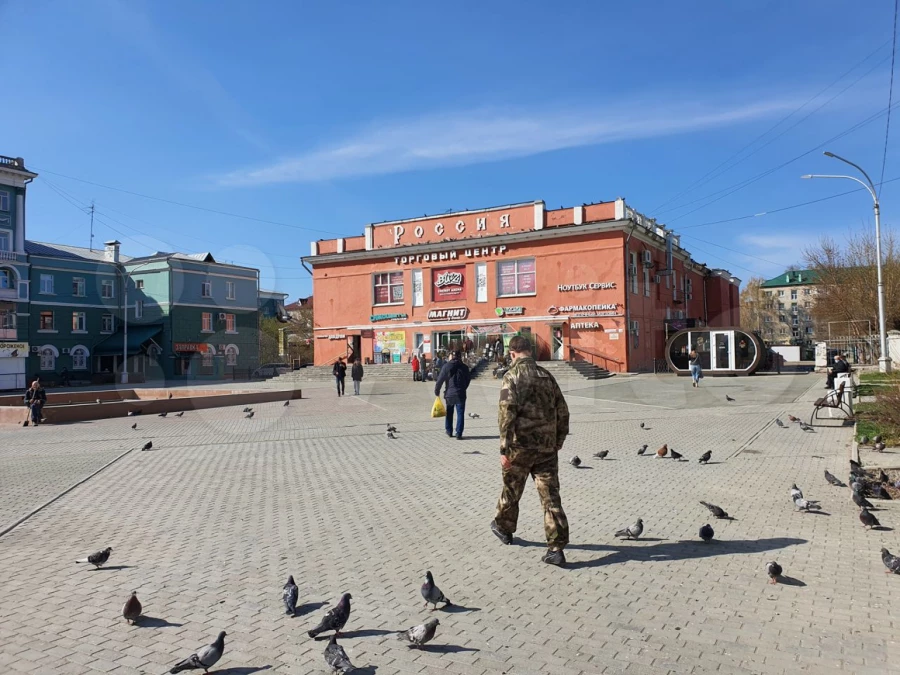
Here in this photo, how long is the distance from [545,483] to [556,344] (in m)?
32.7

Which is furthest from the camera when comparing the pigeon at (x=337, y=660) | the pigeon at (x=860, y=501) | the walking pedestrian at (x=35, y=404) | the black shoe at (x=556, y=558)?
the walking pedestrian at (x=35, y=404)

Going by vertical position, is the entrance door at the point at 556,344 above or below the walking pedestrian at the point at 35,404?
above

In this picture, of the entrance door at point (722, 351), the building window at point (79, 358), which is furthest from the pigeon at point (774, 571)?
the building window at point (79, 358)

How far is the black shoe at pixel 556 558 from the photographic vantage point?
5.37m

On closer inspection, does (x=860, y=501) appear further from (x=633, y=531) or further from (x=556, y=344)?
(x=556, y=344)

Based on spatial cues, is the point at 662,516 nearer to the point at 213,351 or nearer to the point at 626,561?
the point at 626,561

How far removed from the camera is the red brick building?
120 feet

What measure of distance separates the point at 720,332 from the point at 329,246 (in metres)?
27.4

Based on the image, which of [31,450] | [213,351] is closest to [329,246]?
[213,351]

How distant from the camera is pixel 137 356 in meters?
50.8

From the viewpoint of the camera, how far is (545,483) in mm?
5500

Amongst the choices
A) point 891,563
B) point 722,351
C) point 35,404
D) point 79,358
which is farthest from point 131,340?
point 891,563

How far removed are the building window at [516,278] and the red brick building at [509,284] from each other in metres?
0.06

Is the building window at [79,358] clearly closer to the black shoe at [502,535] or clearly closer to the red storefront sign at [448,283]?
the red storefront sign at [448,283]
